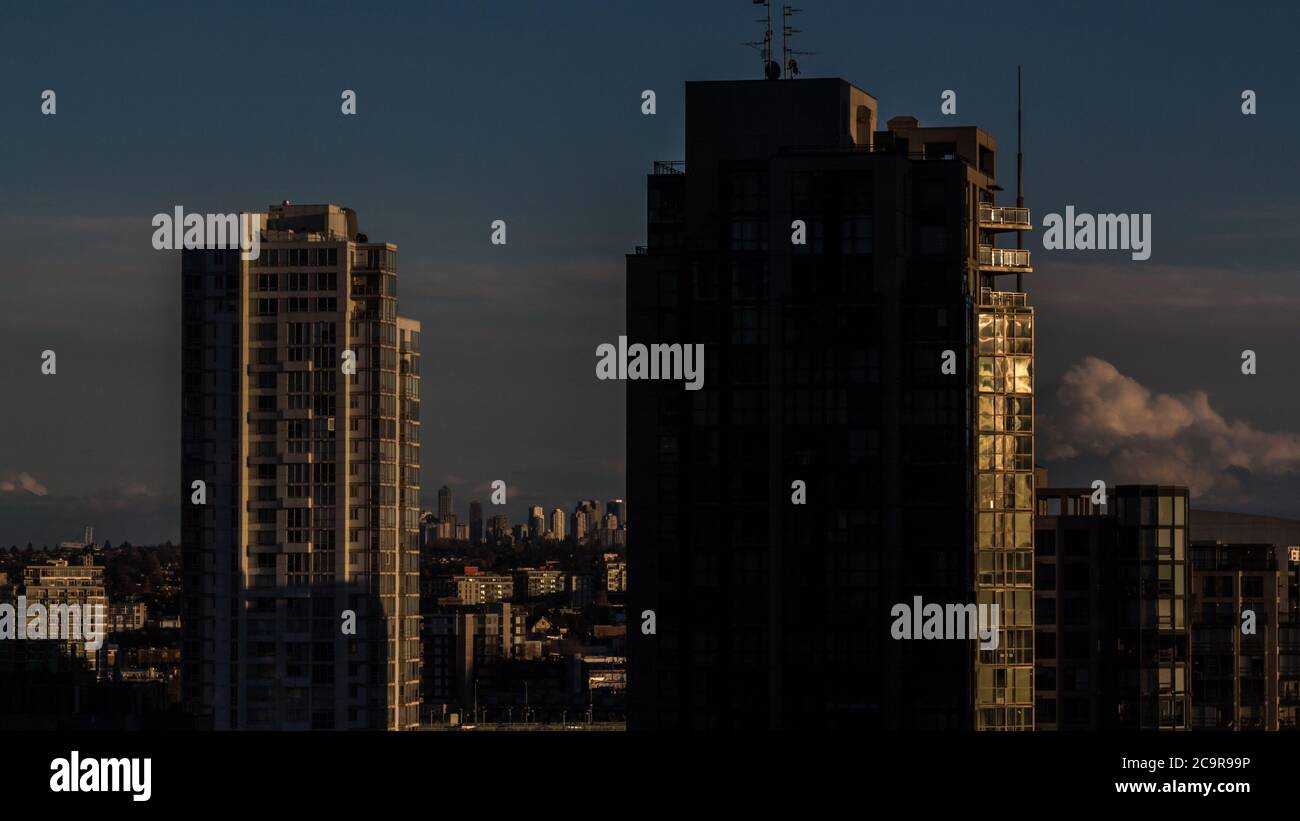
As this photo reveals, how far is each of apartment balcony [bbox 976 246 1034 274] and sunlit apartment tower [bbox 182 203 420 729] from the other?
66498 mm

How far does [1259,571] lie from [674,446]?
8877 cm

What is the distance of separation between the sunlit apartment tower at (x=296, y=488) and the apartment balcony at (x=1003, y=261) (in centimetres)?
6650

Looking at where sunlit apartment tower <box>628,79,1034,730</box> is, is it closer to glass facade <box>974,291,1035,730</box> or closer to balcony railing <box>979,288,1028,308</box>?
glass facade <box>974,291,1035,730</box>

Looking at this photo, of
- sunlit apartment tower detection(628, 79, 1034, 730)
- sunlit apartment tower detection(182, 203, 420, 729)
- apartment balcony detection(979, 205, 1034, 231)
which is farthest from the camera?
sunlit apartment tower detection(182, 203, 420, 729)

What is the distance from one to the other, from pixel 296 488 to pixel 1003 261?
2839 inches

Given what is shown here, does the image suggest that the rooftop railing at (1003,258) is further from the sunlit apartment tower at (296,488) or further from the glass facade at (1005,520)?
the sunlit apartment tower at (296,488)

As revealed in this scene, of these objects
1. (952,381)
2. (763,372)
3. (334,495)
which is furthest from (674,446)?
(334,495)

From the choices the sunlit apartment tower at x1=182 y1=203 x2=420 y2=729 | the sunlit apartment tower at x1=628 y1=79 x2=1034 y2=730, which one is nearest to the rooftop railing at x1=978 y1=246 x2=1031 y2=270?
the sunlit apartment tower at x1=628 y1=79 x2=1034 y2=730

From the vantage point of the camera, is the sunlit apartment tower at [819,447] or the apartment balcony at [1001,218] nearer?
the sunlit apartment tower at [819,447]

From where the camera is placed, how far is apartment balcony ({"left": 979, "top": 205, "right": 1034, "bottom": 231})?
139125 millimetres

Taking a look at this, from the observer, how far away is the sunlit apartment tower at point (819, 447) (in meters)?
116

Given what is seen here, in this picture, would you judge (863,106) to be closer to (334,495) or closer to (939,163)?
(939,163)

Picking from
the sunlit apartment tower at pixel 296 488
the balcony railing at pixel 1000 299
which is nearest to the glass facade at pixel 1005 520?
the balcony railing at pixel 1000 299

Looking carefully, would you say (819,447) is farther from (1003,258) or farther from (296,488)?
(296,488)
